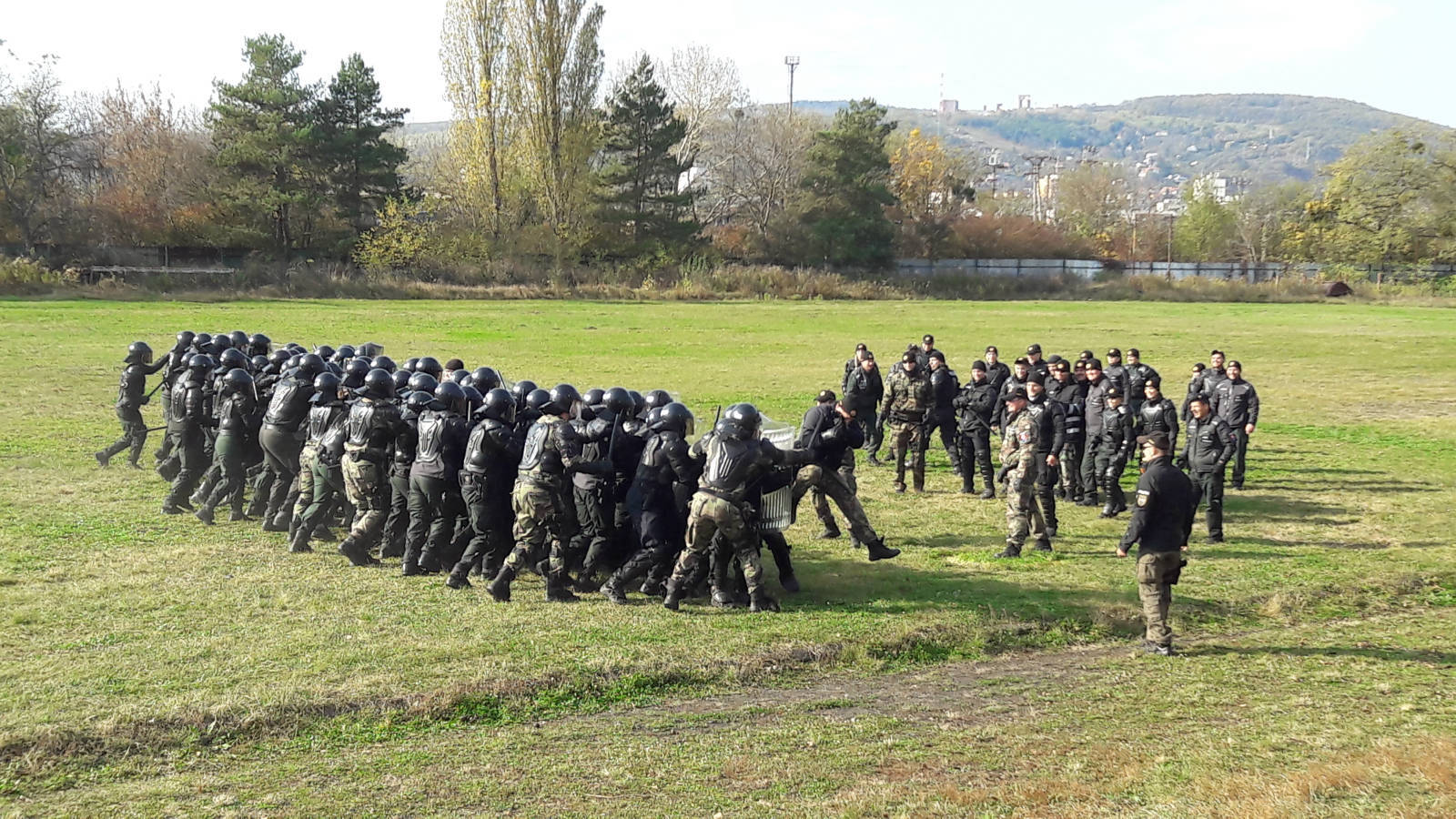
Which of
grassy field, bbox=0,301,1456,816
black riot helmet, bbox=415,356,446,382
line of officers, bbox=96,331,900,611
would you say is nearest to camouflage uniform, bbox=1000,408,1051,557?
grassy field, bbox=0,301,1456,816

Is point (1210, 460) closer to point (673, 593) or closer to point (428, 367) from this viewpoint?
point (673, 593)

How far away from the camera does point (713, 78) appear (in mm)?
90938

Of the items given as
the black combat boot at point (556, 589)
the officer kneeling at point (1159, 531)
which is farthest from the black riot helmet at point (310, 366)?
the officer kneeling at point (1159, 531)

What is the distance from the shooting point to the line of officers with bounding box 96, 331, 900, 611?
10297 mm

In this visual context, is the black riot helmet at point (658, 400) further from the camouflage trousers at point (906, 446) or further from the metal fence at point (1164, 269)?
the metal fence at point (1164, 269)

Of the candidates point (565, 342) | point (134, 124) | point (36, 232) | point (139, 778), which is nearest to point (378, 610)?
point (139, 778)

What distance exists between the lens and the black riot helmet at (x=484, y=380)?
13.2 metres

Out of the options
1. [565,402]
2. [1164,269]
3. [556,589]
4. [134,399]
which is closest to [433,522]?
[556,589]

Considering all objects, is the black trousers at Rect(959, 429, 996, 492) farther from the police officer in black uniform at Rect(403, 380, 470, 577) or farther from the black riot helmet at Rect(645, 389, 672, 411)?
the police officer in black uniform at Rect(403, 380, 470, 577)

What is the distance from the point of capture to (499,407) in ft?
36.0

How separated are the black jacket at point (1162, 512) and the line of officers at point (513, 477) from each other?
3.11 m

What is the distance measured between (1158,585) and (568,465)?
203 inches

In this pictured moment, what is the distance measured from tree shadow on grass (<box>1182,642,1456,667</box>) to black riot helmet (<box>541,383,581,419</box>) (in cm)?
597

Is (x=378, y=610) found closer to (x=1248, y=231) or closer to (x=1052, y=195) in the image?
(x=1248, y=231)
